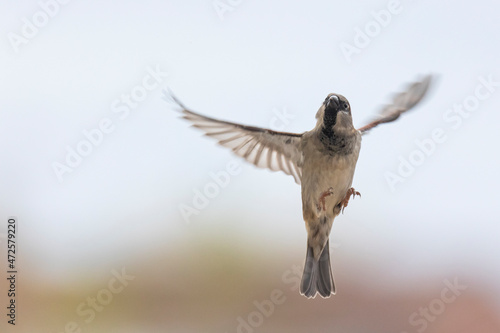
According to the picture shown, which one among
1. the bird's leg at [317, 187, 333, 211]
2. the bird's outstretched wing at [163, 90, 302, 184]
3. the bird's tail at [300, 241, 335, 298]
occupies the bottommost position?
the bird's tail at [300, 241, 335, 298]

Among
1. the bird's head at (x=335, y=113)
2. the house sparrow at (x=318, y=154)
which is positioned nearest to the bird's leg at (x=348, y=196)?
the house sparrow at (x=318, y=154)

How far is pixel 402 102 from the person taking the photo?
119cm

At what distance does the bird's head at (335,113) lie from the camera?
3.30 feet

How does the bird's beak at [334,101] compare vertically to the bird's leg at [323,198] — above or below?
above

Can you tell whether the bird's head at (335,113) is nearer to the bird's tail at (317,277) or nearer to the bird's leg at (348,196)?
the bird's leg at (348,196)

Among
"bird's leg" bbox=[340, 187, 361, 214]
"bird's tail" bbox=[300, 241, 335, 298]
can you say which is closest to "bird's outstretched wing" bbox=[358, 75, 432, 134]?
"bird's leg" bbox=[340, 187, 361, 214]

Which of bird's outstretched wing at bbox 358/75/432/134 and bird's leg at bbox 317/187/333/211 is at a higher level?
bird's outstretched wing at bbox 358/75/432/134

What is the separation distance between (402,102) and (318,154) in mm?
220

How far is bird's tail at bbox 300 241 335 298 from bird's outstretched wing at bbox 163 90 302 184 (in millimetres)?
189

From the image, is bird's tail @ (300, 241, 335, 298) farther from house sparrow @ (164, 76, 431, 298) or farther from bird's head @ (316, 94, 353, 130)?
bird's head @ (316, 94, 353, 130)

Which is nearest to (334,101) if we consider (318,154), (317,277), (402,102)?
(318,154)

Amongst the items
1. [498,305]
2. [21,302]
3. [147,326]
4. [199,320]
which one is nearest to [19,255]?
[21,302]

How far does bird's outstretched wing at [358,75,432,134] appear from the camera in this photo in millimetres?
1156

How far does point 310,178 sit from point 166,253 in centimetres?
65
